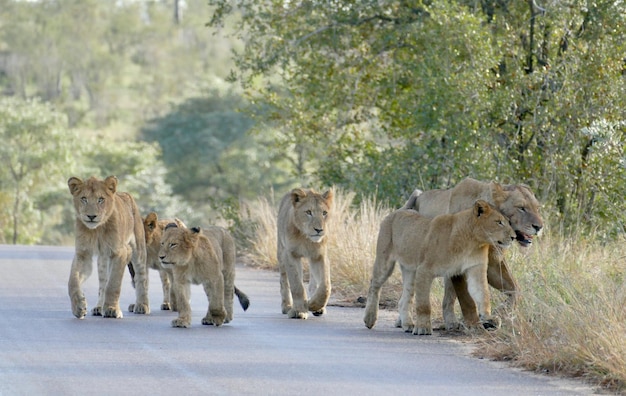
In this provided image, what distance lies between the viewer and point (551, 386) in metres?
7.59

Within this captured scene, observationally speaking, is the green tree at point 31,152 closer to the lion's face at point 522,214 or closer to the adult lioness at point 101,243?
the adult lioness at point 101,243

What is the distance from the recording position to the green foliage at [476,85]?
16.1 meters

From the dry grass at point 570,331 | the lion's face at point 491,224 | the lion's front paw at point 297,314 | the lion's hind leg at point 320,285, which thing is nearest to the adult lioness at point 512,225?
the lion's face at point 491,224

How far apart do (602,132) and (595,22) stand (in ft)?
18.2

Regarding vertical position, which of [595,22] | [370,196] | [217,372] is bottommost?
[217,372]

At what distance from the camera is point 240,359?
8469 mm

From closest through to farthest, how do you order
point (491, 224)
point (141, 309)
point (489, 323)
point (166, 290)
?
point (489, 323) < point (491, 224) < point (141, 309) < point (166, 290)

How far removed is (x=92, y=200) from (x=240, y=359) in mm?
3077

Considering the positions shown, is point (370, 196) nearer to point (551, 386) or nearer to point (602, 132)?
point (602, 132)

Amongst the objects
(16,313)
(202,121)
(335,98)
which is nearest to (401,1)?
(335,98)

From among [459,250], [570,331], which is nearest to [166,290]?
[459,250]

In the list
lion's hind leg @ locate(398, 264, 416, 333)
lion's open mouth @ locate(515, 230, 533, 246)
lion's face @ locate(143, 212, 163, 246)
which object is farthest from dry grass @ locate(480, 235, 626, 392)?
lion's face @ locate(143, 212, 163, 246)

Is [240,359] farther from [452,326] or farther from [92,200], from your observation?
[92,200]

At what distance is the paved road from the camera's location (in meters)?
7.43
